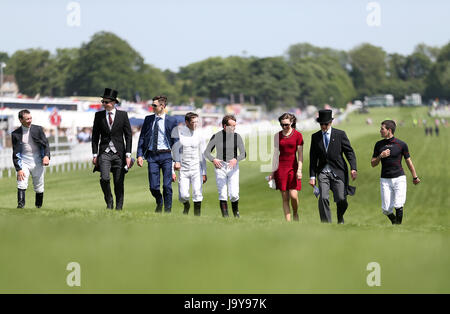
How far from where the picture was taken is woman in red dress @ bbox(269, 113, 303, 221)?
449 inches

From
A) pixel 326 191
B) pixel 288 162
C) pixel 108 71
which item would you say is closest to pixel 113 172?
pixel 288 162

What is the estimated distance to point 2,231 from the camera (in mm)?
7688

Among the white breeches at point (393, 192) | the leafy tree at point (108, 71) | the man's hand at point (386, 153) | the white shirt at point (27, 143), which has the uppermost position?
the leafy tree at point (108, 71)

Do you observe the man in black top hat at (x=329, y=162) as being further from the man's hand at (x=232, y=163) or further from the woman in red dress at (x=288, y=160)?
the man's hand at (x=232, y=163)

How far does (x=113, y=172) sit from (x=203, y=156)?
142 centimetres

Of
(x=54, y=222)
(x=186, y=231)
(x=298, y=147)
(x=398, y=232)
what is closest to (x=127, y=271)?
(x=186, y=231)

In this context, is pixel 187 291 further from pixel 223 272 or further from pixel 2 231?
pixel 2 231

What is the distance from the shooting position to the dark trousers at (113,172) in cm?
1177

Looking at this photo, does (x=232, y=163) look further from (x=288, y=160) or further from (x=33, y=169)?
(x=33, y=169)

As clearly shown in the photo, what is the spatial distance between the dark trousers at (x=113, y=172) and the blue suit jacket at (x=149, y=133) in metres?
0.35

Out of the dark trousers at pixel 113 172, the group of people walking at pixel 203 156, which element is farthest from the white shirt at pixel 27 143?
the dark trousers at pixel 113 172

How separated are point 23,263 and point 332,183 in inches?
244

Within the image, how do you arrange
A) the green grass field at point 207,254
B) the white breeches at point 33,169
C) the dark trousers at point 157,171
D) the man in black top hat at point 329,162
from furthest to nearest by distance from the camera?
the white breeches at point 33,169 → the dark trousers at point 157,171 → the man in black top hat at point 329,162 → the green grass field at point 207,254

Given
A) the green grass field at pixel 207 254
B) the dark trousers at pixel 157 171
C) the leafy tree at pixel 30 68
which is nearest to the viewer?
the green grass field at pixel 207 254
